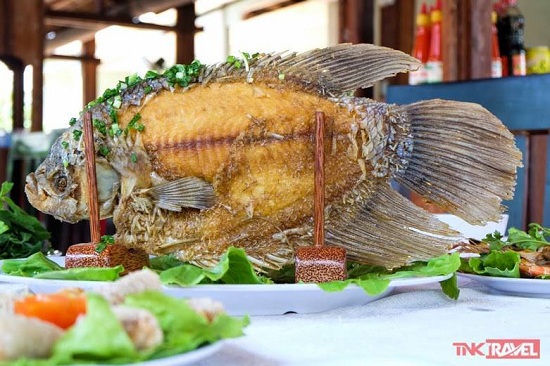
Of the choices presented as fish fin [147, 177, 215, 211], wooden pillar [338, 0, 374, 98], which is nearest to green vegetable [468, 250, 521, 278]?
fish fin [147, 177, 215, 211]

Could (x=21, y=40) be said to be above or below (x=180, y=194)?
above

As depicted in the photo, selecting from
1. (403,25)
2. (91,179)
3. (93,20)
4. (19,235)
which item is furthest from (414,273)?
(93,20)

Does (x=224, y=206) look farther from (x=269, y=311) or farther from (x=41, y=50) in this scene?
(x=41, y=50)

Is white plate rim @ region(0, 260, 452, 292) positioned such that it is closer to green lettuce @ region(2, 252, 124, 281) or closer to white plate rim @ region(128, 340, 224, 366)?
green lettuce @ region(2, 252, 124, 281)

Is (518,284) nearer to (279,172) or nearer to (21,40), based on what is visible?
(279,172)

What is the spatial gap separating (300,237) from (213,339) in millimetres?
530

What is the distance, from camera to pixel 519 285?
3.71ft

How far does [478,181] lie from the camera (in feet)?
3.72

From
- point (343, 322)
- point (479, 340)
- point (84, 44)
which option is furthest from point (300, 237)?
point (84, 44)

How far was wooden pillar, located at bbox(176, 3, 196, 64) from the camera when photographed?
7.60 metres

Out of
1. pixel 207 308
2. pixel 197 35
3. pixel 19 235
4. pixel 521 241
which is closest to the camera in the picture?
pixel 207 308

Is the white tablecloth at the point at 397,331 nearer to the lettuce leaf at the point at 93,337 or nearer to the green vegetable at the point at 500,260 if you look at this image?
the green vegetable at the point at 500,260

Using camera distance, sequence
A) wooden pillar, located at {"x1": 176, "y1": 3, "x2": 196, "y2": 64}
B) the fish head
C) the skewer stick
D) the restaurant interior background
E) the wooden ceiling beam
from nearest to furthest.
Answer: the skewer stick → the fish head → the restaurant interior background → the wooden ceiling beam → wooden pillar, located at {"x1": 176, "y1": 3, "x2": 196, "y2": 64}

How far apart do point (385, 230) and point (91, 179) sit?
40cm
